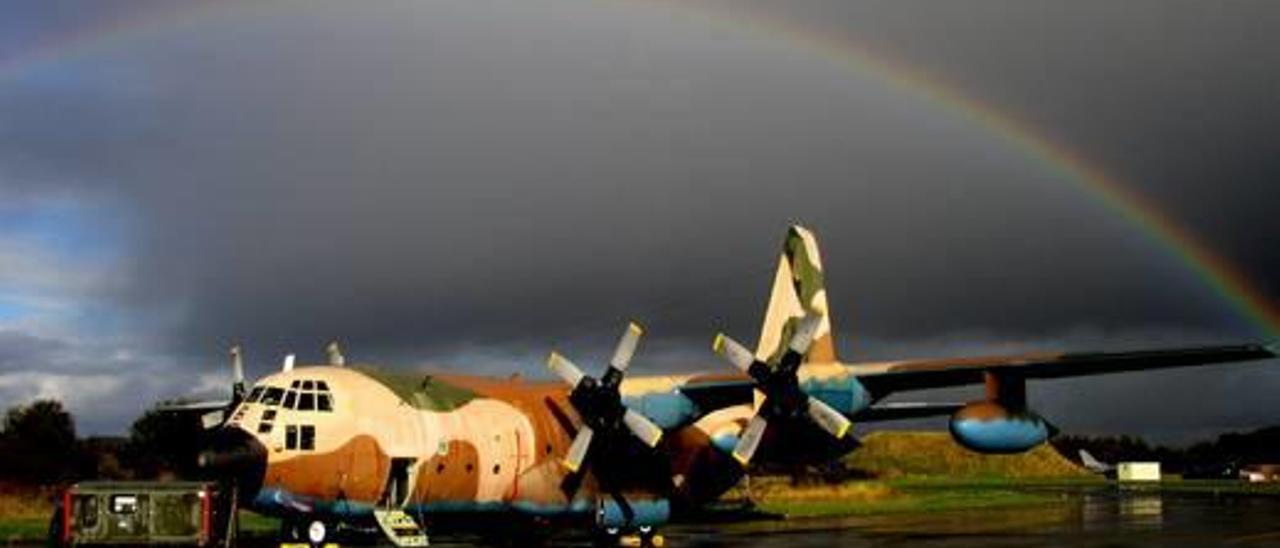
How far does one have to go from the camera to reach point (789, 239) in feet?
143

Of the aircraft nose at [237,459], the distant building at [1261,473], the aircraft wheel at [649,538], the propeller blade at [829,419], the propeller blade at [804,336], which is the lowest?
the aircraft wheel at [649,538]

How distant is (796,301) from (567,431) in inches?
448

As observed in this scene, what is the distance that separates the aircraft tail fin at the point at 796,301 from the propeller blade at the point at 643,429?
30.6ft

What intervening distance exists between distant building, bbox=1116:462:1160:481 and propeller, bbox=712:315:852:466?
115 m

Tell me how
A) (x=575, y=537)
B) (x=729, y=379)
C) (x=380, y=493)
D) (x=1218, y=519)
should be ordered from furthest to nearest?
1. (x=1218, y=519)
2. (x=575, y=537)
3. (x=729, y=379)
4. (x=380, y=493)

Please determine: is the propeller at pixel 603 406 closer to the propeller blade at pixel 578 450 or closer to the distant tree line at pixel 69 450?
the propeller blade at pixel 578 450

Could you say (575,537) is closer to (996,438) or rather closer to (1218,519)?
(996,438)

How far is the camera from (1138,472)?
138 m

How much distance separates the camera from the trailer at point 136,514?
25.0 metres

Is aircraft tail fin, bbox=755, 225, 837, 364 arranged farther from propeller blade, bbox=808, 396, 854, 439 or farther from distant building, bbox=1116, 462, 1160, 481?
distant building, bbox=1116, 462, 1160, 481

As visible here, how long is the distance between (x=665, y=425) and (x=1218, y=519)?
25467 mm

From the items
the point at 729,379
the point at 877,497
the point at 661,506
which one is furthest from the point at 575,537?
the point at 877,497

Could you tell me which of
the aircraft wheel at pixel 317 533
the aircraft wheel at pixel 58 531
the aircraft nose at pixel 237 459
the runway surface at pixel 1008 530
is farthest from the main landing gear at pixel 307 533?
the runway surface at pixel 1008 530

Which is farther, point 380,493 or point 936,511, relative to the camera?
point 936,511
